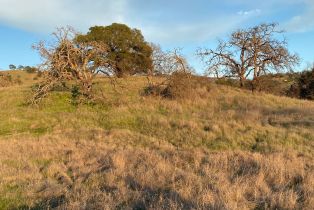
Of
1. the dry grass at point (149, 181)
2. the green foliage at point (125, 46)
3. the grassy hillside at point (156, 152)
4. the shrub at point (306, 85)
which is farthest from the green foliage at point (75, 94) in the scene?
the shrub at point (306, 85)

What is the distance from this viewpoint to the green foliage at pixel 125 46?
3459 cm

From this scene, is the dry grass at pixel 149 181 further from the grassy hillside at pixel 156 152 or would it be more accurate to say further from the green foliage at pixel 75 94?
the green foliage at pixel 75 94

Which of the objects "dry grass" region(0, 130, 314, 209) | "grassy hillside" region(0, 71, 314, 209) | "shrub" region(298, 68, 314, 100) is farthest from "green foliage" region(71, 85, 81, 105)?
"shrub" region(298, 68, 314, 100)

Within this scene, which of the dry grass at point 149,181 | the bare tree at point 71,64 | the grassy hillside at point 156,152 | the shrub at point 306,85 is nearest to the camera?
the dry grass at point 149,181

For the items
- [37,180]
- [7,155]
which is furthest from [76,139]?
[37,180]

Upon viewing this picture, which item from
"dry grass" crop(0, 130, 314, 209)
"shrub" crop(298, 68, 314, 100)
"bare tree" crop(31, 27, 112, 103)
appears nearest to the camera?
"dry grass" crop(0, 130, 314, 209)

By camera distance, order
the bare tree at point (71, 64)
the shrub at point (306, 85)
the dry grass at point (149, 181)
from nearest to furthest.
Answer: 1. the dry grass at point (149, 181)
2. the bare tree at point (71, 64)
3. the shrub at point (306, 85)

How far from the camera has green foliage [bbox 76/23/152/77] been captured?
3459 cm

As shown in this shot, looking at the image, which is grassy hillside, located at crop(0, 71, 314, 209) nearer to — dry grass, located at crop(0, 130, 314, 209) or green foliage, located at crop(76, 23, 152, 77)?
dry grass, located at crop(0, 130, 314, 209)

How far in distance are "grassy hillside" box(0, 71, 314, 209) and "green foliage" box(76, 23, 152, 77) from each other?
5573 mm

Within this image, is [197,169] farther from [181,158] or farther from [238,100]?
[238,100]

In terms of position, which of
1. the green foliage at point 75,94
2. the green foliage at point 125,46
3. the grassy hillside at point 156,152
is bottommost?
the grassy hillside at point 156,152

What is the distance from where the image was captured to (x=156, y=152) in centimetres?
1307

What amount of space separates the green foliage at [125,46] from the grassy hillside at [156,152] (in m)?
5.57
